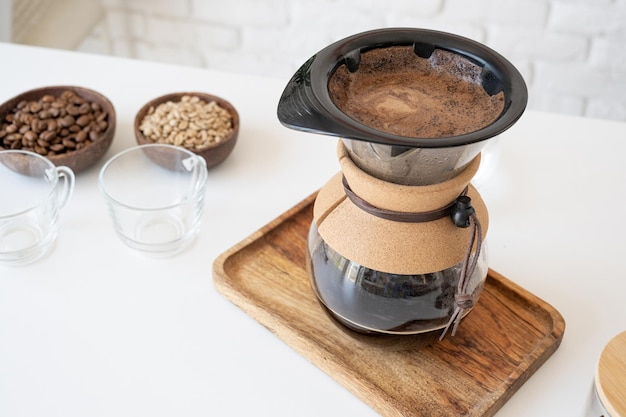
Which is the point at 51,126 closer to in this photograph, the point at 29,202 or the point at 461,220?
the point at 29,202

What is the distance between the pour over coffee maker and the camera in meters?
0.58

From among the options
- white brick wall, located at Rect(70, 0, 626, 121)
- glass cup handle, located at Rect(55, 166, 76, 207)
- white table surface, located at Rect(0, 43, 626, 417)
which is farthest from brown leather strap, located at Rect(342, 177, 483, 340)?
white brick wall, located at Rect(70, 0, 626, 121)

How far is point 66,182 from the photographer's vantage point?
33.8 inches

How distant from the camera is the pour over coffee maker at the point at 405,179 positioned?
585 mm

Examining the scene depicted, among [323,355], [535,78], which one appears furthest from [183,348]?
[535,78]

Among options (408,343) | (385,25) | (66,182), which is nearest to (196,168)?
(66,182)

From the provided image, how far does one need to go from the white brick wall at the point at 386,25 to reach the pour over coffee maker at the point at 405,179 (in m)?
1.03

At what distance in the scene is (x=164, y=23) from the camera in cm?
180

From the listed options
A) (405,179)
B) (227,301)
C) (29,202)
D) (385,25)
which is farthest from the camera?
(385,25)

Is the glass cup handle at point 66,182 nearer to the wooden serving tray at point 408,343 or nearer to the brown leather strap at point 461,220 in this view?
the wooden serving tray at point 408,343

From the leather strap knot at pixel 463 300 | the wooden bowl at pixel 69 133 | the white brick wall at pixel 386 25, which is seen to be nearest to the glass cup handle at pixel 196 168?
the wooden bowl at pixel 69 133

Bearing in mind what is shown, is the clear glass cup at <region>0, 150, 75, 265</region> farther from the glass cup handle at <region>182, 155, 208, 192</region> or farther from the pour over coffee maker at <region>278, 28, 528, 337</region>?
the pour over coffee maker at <region>278, 28, 528, 337</region>

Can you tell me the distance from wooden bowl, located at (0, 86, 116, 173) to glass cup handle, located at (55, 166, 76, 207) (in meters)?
0.01

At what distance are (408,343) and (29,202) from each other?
1.66 feet
